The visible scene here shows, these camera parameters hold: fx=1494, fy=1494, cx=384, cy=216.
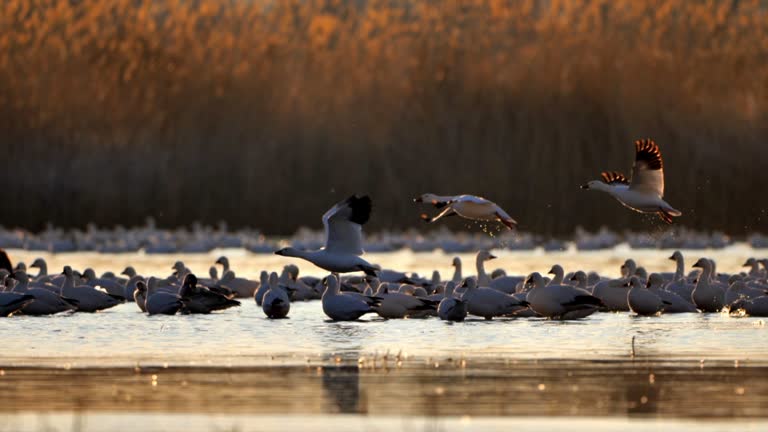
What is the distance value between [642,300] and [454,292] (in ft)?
10.6

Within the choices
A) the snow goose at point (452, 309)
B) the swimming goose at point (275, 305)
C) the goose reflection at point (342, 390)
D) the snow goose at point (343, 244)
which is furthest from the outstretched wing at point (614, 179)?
the goose reflection at point (342, 390)

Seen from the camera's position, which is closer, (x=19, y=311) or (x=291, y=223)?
(x=19, y=311)

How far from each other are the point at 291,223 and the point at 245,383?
74680 millimetres

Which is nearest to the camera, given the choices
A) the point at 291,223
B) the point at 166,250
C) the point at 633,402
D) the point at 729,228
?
the point at 633,402

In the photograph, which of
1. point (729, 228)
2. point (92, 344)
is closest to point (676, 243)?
point (729, 228)

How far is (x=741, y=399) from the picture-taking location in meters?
13.2

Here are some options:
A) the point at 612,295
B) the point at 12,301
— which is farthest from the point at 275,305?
the point at 612,295

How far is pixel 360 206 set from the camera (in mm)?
20547

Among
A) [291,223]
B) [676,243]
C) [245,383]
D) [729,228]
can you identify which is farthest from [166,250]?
[245,383]

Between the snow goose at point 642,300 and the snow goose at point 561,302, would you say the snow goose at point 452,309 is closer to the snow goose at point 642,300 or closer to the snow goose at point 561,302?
the snow goose at point 561,302

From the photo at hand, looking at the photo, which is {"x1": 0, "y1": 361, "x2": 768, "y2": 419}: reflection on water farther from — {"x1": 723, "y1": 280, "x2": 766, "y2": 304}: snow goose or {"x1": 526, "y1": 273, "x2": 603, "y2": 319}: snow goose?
{"x1": 723, "y1": 280, "x2": 766, "y2": 304}: snow goose

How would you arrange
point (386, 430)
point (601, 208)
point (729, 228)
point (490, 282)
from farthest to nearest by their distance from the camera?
point (601, 208) → point (729, 228) → point (490, 282) → point (386, 430)

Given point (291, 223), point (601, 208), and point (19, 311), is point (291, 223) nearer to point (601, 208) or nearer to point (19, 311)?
point (601, 208)

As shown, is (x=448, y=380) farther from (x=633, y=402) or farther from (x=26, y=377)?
(x=26, y=377)
